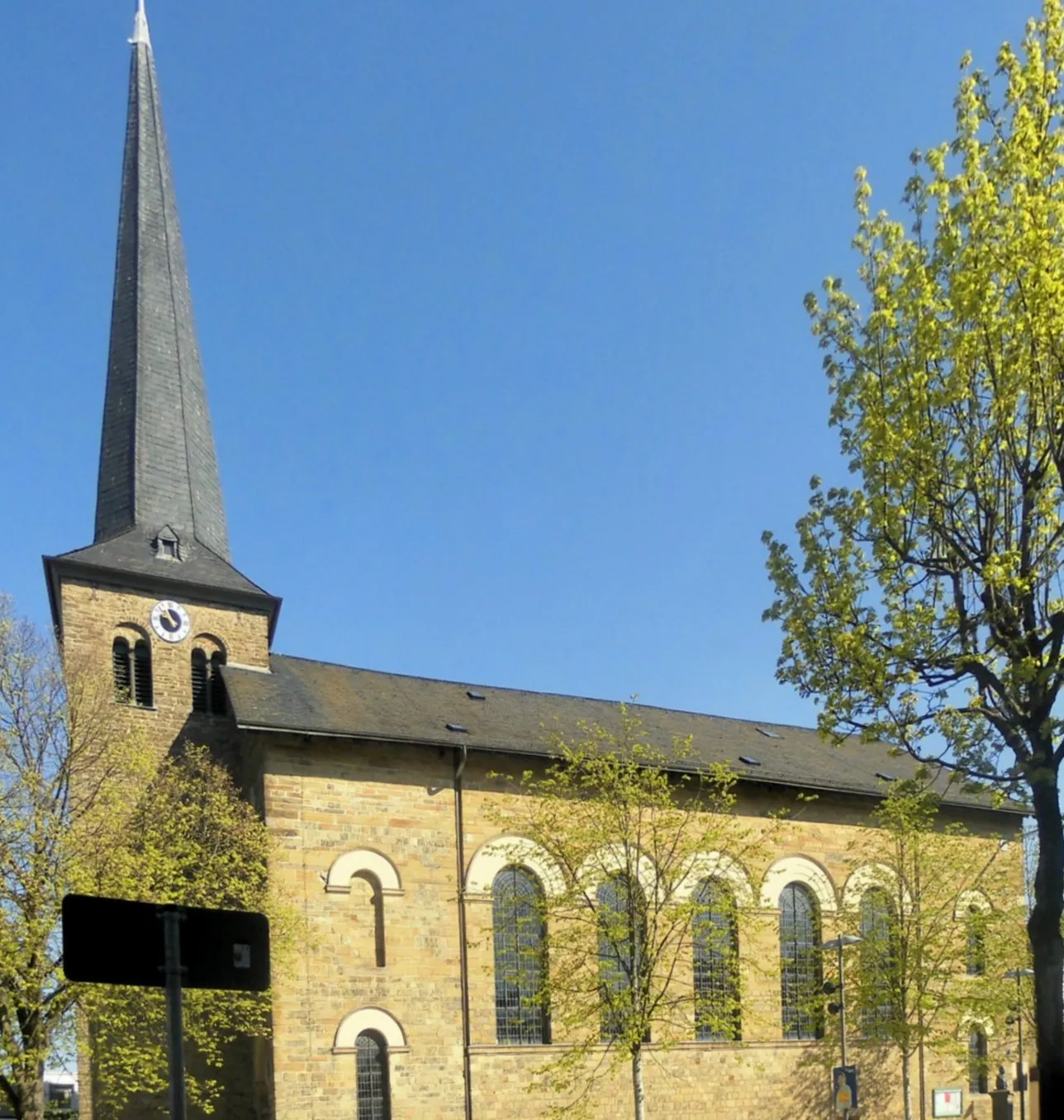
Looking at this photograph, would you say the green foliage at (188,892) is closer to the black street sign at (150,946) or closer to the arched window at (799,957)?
the arched window at (799,957)

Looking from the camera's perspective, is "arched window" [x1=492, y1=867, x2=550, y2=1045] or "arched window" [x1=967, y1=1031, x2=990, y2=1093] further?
"arched window" [x1=967, y1=1031, x2=990, y2=1093]

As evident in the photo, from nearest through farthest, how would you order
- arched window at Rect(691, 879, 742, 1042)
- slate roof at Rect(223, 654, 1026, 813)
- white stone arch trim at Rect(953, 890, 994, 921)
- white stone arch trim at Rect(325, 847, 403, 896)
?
arched window at Rect(691, 879, 742, 1042)
white stone arch trim at Rect(325, 847, 403, 896)
slate roof at Rect(223, 654, 1026, 813)
white stone arch trim at Rect(953, 890, 994, 921)

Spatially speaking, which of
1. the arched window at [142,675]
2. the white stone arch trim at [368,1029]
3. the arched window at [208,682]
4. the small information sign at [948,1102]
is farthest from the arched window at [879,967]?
the arched window at [142,675]

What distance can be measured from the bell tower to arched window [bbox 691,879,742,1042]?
1186 cm

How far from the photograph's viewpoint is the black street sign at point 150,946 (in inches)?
214

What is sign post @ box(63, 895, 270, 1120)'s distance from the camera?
544 cm

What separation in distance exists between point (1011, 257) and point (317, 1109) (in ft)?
69.2

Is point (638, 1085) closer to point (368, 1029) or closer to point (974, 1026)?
point (368, 1029)

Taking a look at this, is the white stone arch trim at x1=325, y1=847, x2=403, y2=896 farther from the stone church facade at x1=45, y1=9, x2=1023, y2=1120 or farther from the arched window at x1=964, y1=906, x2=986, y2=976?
the arched window at x1=964, y1=906, x2=986, y2=976

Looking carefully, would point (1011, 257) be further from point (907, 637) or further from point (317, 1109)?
point (317, 1109)

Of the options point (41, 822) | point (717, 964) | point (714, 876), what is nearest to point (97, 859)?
point (41, 822)

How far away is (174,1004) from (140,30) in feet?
131

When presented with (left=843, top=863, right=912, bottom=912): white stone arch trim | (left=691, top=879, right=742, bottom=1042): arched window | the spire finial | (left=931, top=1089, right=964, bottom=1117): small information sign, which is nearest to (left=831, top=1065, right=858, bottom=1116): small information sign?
(left=691, top=879, right=742, bottom=1042): arched window

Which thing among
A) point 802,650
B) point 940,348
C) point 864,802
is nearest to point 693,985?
point 864,802
